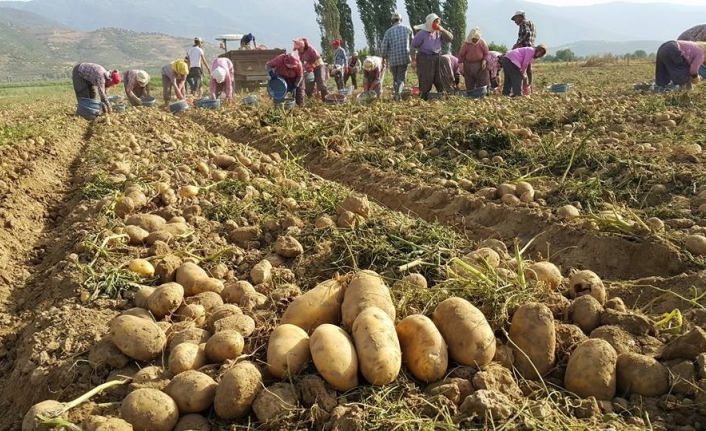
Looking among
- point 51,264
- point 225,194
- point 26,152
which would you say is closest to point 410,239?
point 225,194

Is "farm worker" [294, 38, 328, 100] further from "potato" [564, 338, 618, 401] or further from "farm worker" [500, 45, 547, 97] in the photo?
"potato" [564, 338, 618, 401]

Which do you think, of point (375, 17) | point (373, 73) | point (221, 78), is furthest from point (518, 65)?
point (375, 17)

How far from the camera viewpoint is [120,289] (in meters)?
3.29

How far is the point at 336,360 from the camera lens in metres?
2.16

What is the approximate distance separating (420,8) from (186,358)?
45569 mm

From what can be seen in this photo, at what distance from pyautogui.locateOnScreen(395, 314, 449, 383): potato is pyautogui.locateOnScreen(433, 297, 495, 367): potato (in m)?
0.05

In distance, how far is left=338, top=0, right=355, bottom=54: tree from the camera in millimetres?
46375

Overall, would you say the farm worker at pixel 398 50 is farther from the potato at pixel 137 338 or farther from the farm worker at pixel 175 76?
the potato at pixel 137 338

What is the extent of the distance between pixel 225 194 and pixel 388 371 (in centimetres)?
342

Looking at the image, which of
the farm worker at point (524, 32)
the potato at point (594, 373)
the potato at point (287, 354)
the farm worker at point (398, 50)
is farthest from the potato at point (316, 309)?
the farm worker at point (524, 32)

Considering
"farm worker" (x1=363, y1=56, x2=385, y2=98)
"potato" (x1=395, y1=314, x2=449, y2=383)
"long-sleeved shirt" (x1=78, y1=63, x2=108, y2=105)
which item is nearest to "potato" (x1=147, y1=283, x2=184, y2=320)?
"potato" (x1=395, y1=314, x2=449, y2=383)

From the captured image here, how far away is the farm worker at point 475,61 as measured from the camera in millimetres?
12898

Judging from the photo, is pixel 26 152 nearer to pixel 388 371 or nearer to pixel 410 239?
pixel 410 239

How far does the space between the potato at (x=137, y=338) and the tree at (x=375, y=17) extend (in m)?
44.4
